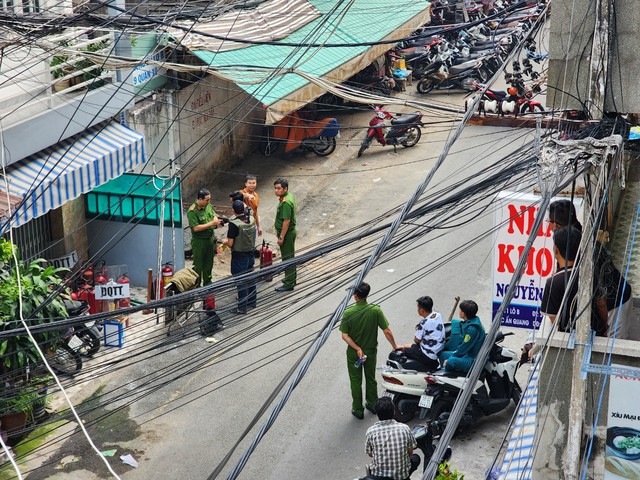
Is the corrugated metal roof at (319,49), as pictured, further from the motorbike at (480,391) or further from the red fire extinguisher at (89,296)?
the motorbike at (480,391)

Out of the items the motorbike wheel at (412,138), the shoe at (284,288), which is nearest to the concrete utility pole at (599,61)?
the shoe at (284,288)

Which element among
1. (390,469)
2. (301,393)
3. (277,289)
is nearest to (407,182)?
(277,289)

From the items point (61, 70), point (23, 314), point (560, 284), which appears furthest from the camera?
point (61, 70)

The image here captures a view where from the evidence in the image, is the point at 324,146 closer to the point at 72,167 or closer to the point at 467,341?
the point at 72,167

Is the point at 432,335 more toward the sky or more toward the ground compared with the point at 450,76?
more toward the sky

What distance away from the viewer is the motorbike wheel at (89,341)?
10531 millimetres

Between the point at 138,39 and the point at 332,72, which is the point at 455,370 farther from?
the point at 332,72

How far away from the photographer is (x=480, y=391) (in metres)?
9.22

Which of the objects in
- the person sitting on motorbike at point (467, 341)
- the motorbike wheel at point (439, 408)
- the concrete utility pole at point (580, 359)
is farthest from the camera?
the motorbike wheel at point (439, 408)

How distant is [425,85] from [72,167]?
13429 mm

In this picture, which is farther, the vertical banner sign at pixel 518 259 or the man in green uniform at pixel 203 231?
the man in green uniform at pixel 203 231

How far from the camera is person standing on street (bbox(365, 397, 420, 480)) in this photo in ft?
24.5

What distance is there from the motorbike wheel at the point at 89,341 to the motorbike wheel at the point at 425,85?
1404 cm

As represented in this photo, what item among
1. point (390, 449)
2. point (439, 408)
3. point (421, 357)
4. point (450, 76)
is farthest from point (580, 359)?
point (450, 76)
